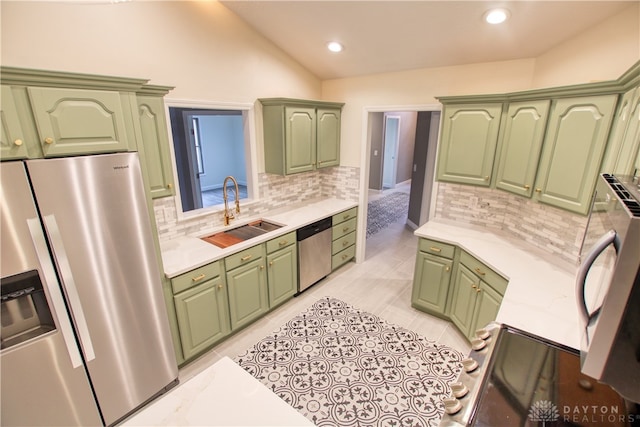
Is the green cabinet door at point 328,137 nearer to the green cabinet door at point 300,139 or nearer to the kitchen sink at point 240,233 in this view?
the green cabinet door at point 300,139

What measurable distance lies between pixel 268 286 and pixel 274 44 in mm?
2563

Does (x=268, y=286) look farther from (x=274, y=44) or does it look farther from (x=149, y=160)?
(x=274, y=44)

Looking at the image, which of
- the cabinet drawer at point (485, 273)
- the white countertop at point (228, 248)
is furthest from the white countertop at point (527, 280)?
the white countertop at point (228, 248)

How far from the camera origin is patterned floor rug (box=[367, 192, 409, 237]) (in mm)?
5864

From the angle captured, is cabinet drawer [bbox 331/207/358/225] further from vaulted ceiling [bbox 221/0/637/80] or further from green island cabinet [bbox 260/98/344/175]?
vaulted ceiling [bbox 221/0/637/80]

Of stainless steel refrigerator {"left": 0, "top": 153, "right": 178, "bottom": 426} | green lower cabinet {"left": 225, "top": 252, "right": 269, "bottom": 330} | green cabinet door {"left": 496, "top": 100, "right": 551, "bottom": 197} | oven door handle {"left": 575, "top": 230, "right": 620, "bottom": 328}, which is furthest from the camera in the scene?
green lower cabinet {"left": 225, "top": 252, "right": 269, "bottom": 330}

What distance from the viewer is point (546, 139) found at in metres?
2.07

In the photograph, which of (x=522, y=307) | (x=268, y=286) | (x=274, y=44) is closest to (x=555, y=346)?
(x=522, y=307)

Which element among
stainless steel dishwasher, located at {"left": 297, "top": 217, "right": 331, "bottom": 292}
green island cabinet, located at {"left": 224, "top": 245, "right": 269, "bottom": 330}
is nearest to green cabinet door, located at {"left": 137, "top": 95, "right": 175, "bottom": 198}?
green island cabinet, located at {"left": 224, "top": 245, "right": 269, "bottom": 330}

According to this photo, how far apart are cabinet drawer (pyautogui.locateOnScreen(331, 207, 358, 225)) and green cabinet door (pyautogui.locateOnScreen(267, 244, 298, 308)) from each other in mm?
706

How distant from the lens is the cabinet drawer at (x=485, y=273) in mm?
2147

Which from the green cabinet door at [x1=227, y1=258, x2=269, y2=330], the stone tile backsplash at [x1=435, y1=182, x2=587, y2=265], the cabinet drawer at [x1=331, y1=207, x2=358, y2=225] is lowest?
the green cabinet door at [x1=227, y1=258, x2=269, y2=330]

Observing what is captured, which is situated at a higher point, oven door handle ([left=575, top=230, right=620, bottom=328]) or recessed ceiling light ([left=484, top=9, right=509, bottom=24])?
recessed ceiling light ([left=484, top=9, right=509, bottom=24])

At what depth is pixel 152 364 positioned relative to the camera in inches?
79.9
